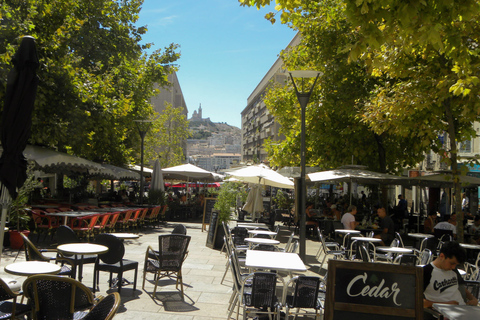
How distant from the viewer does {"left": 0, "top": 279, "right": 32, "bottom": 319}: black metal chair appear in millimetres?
4496

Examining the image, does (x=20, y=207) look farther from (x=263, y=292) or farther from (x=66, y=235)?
(x=263, y=292)

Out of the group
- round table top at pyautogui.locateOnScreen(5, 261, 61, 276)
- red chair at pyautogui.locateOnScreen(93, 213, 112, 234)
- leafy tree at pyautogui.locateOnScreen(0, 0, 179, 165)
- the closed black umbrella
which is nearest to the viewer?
round table top at pyautogui.locateOnScreen(5, 261, 61, 276)

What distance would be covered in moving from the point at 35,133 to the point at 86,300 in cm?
1210

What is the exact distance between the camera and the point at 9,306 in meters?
4.73

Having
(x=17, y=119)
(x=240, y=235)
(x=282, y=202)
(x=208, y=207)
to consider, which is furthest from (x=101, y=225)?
(x=282, y=202)

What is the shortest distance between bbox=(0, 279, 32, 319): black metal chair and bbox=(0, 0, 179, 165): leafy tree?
9.36 metres

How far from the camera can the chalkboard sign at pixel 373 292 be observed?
403cm

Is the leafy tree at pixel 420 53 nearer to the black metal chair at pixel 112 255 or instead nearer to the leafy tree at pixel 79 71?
the black metal chair at pixel 112 255

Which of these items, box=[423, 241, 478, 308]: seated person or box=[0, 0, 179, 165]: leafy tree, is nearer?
box=[423, 241, 478, 308]: seated person

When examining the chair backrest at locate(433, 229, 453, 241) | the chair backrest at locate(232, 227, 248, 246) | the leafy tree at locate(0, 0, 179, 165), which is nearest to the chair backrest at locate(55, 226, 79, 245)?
→ the chair backrest at locate(232, 227, 248, 246)

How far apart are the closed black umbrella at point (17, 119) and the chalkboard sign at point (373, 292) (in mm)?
3777

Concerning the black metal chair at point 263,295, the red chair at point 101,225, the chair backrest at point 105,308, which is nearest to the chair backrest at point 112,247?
the black metal chair at point 263,295

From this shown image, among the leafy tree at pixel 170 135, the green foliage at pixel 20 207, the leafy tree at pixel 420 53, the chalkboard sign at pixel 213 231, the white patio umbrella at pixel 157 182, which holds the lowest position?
the chalkboard sign at pixel 213 231

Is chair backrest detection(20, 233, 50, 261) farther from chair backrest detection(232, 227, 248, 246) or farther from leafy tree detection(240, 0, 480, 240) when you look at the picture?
chair backrest detection(232, 227, 248, 246)
